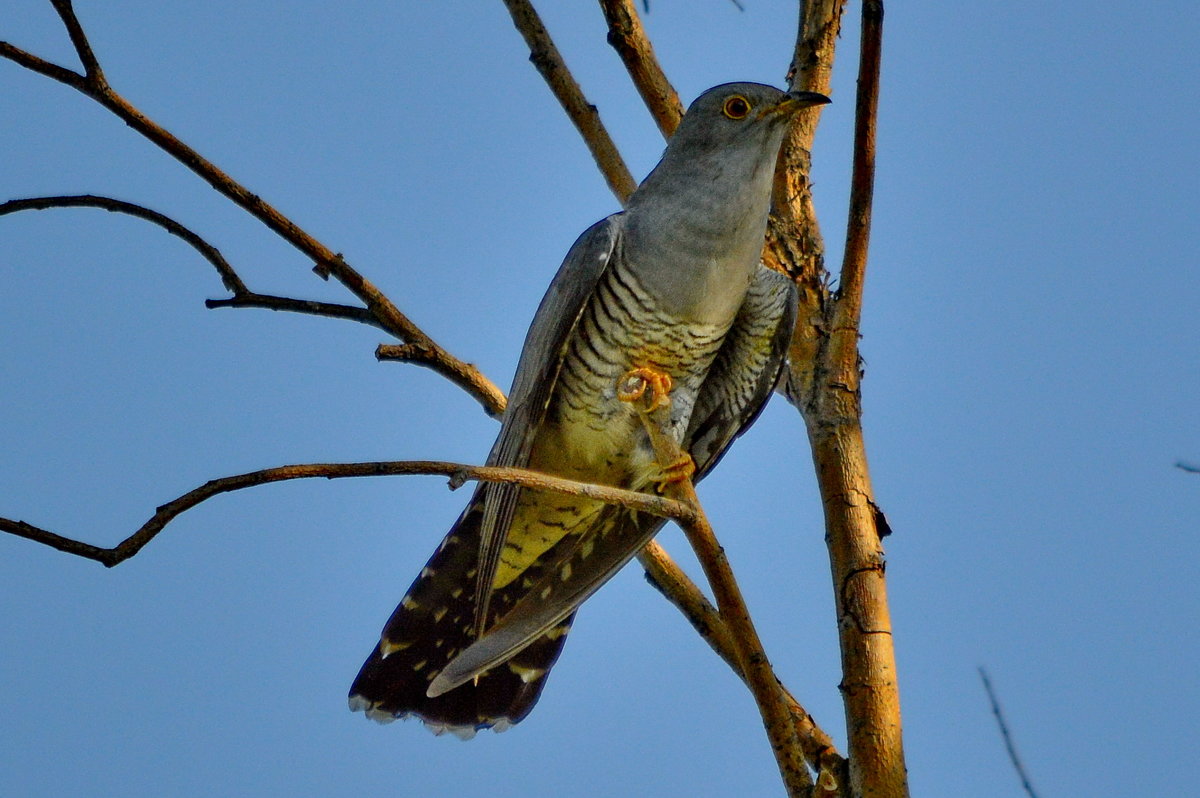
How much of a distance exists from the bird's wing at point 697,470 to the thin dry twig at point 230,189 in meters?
0.72

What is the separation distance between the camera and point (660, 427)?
3.68 metres

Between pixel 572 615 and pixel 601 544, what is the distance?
303mm

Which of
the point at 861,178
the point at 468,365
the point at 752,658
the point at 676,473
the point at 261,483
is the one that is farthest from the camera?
the point at 468,365

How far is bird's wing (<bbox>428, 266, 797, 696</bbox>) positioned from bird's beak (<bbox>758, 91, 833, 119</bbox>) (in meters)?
0.49

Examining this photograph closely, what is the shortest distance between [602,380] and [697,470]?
1.87ft

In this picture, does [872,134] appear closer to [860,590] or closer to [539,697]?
[860,590]

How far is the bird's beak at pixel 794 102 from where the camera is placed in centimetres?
362

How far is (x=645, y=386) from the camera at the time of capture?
3594mm

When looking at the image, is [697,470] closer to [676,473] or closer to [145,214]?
[676,473]

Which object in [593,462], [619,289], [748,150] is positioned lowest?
[593,462]

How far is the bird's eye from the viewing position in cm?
377

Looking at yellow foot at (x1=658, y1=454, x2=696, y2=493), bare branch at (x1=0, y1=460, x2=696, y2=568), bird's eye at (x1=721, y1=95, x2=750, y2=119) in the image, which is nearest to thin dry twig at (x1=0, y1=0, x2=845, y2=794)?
bare branch at (x1=0, y1=460, x2=696, y2=568)

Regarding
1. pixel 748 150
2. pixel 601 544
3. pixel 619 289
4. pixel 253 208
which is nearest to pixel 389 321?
pixel 253 208

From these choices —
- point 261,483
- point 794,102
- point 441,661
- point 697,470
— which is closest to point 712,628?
point 441,661
